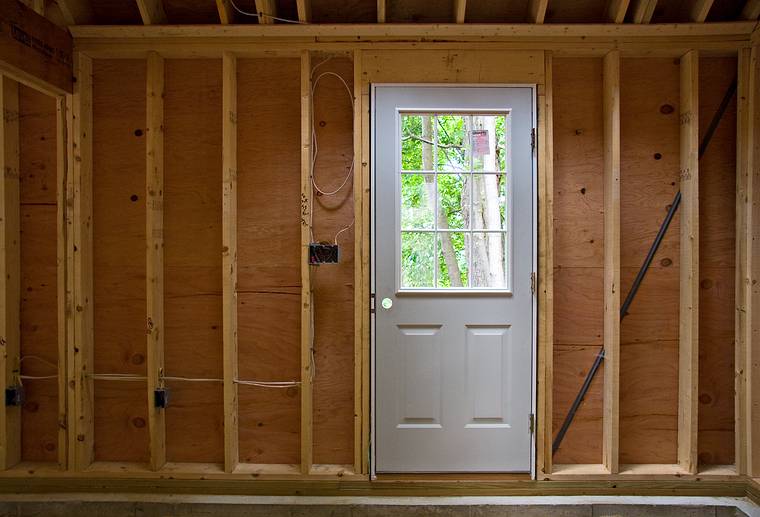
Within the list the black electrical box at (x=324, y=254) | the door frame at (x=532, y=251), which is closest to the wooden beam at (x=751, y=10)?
the door frame at (x=532, y=251)

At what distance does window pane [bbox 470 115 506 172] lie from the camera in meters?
2.34

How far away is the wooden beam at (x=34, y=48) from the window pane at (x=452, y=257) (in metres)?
2.13

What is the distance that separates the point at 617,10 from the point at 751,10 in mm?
699

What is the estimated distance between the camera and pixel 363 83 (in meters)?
2.31

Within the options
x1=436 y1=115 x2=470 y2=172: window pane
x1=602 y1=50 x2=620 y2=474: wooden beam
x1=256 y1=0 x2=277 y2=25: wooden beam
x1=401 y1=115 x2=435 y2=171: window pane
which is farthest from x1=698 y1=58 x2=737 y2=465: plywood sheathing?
x1=256 y1=0 x2=277 y2=25: wooden beam

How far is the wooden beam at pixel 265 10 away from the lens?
2.23m

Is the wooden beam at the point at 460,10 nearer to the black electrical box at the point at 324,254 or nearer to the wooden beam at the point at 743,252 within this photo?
the black electrical box at the point at 324,254

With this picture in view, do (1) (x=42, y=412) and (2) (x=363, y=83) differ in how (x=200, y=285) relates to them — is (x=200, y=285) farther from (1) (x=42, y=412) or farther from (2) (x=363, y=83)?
(2) (x=363, y=83)

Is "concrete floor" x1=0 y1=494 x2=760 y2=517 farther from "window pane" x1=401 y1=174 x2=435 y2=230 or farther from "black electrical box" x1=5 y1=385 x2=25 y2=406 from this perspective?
"window pane" x1=401 y1=174 x2=435 y2=230

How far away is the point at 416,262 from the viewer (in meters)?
2.34

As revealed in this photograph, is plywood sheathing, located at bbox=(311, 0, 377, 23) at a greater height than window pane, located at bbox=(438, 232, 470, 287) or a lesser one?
greater

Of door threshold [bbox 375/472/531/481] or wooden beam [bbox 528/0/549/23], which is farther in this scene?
door threshold [bbox 375/472/531/481]

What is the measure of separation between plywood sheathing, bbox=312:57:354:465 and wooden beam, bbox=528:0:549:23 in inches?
40.1

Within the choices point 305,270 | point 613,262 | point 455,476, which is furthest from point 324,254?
point 613,262
